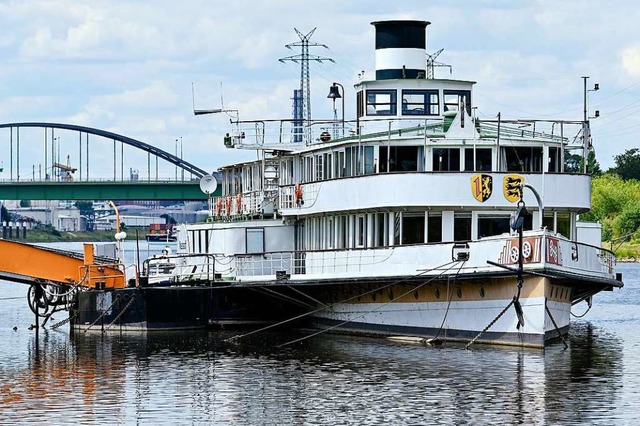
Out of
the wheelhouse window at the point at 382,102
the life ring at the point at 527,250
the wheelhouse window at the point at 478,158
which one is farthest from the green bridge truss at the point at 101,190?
the life ring at the point at 527,250

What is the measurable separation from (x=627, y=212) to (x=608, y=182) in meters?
17.2

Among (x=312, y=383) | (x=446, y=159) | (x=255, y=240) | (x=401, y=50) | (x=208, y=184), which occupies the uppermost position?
(x=401, y=50)

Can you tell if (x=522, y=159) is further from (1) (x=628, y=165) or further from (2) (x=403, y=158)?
(1) (x=628, y=165)

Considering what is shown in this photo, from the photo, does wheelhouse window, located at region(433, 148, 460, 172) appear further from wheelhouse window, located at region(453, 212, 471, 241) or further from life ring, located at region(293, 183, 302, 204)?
life ring, located at region(293, 183, 302, 204)

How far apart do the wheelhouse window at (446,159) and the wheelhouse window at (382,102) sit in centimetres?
489

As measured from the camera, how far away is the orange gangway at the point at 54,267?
4734 centimetres

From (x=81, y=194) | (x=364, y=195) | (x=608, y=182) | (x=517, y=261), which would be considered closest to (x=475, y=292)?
(x=517, y=261)

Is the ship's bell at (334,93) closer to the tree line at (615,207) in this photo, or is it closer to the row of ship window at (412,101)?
the row of ship window at (412,101)

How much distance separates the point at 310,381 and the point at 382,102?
14395 mm

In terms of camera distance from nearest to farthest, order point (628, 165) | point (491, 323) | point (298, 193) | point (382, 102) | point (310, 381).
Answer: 1. point (310, 381)
2. point (491, 323)
3. point (298, 193)
4. point (382, 102)
5. point (628, 165)

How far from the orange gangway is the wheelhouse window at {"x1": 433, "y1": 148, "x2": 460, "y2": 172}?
11578 millimetres

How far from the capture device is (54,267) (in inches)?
1892

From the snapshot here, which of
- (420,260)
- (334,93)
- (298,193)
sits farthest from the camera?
(334,93)

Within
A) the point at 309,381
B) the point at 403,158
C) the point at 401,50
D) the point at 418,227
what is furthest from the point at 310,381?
the point at 401,50
